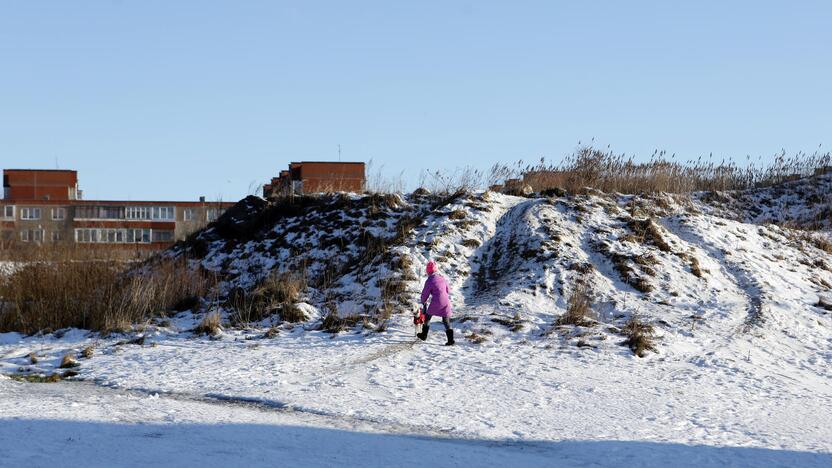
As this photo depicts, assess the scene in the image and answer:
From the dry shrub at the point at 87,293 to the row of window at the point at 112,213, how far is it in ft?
234

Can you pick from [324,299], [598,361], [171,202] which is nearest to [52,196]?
[171,202]

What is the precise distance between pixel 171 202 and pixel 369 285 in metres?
78.3

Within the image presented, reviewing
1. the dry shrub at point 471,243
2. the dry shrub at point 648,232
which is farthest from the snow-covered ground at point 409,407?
the dry shrub at point 648,232

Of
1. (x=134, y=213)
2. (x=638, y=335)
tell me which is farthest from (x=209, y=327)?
(x=134, y=213)

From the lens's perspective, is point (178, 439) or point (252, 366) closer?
point (178, 439)

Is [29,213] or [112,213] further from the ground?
[112,213]

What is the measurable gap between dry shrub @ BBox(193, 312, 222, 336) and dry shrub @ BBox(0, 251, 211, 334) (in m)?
1.37

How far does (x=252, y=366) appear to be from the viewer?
1256cm

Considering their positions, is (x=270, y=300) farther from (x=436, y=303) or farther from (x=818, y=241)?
(x=818, y=241)

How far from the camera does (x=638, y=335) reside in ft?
46.7

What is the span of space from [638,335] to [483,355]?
286cm

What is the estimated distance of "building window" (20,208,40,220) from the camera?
8906 centimetres

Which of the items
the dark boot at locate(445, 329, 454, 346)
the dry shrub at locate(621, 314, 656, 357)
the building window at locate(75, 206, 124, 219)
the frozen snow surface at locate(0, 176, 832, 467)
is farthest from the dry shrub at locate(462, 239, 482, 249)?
the building window at locate(75, 206, 124, 219)

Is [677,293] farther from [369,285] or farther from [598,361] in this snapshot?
[369,285]
